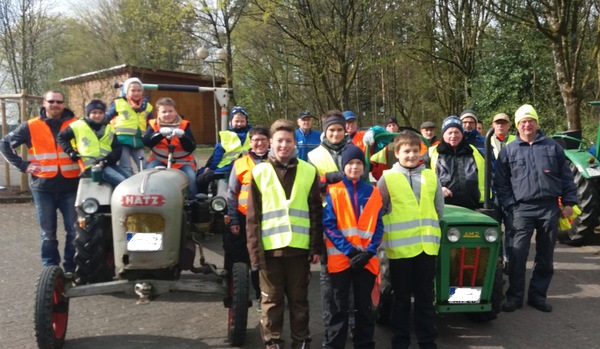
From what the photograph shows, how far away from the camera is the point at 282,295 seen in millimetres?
3795

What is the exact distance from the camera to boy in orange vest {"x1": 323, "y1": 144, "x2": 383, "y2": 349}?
12.3 ft

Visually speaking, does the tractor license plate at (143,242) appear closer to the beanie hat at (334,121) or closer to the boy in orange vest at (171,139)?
the boy in orange vest at (171,139)

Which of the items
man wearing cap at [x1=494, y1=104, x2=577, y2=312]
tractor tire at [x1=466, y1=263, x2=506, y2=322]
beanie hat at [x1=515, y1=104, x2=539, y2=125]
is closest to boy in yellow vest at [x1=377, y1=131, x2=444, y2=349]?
tractor tire at [x1=466, y1=263, x2=506, y2=322]

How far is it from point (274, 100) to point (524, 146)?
19970 mm

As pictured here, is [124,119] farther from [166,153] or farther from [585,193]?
[585,193]

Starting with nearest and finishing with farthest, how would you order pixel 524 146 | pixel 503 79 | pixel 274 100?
pixel 524 146 < pixel 503 79 < pixel 274 100

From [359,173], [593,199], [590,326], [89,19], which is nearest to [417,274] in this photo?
[359,173]

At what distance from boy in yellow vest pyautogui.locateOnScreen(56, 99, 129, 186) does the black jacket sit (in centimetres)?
32

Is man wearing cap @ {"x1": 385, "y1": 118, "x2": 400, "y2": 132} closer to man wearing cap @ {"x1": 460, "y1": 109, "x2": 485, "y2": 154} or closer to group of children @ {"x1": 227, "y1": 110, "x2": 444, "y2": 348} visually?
man wearing cap @ {"x1": 460, "y1": 109, "x2": 485, "y2": 154}

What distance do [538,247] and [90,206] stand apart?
4.09 meters

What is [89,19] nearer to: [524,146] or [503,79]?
[503,79]

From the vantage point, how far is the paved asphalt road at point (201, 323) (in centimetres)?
425

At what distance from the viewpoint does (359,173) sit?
3.80 meters

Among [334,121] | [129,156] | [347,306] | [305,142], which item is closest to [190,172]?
[129,156]
